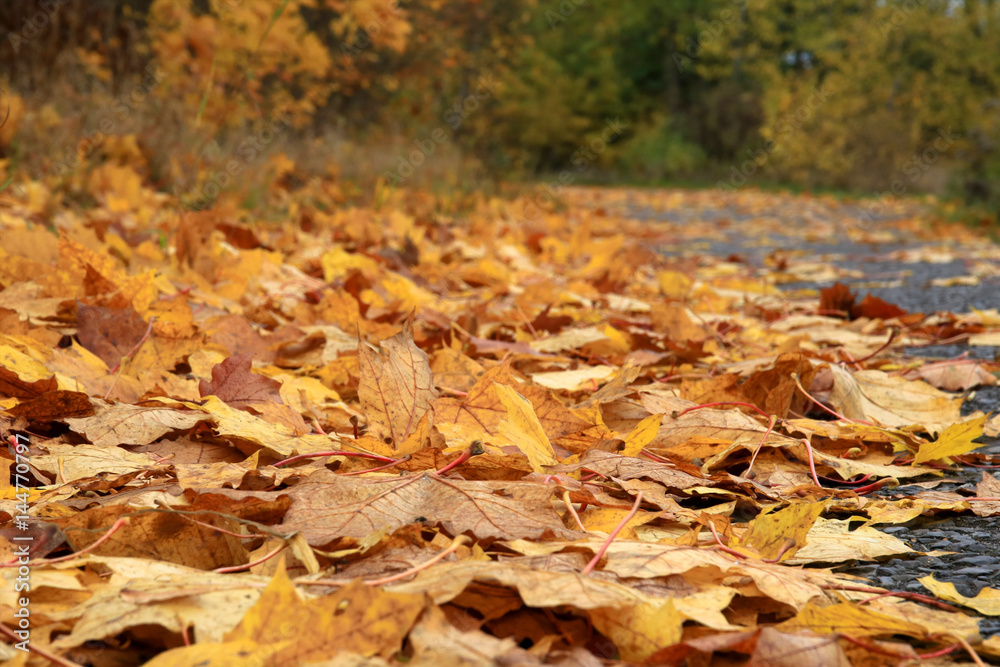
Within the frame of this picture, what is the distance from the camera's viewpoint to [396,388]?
1127mm

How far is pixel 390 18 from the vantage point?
6.48m

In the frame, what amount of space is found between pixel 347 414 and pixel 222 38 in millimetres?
3923

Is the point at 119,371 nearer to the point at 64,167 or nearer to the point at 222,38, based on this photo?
the point at 64,167

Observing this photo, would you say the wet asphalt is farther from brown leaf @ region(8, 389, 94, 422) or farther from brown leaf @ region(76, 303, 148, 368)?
brown leaf @ region(76, 303, 148, 368)

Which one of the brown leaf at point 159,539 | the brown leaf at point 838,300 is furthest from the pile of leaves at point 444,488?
the brown leaf at point 838,300

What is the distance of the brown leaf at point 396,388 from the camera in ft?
3.63

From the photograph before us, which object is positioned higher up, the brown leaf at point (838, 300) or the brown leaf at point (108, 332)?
the brown leaf at point (108, 332)

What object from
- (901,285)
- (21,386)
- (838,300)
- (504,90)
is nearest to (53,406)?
(21,386)

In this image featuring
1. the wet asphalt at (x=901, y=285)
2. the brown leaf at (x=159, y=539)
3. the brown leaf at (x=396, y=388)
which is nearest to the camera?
the brown leaf at (x=159, y=539)

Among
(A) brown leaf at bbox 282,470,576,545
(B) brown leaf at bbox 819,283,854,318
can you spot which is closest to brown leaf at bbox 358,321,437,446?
(A) brown leaf at bbox 282,470,576,545

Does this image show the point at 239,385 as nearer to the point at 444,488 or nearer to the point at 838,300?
the point at 444,488

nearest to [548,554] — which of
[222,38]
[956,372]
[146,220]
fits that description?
[956,372]

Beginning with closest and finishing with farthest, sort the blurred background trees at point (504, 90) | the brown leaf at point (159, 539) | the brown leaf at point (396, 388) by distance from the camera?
the brown leaf at point (159, 539) → the brown leaf at point (396, 388) → the blurred background trees at point (504, 90)

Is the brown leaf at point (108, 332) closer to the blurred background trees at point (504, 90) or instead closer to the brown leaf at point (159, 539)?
the brown leaf at point (159, 539)
